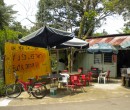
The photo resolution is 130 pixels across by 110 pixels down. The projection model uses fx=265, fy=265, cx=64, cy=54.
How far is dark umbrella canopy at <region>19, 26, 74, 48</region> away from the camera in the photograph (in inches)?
452

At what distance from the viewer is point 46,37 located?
12.6 metres

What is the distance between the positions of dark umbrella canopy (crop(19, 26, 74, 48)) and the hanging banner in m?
0.61

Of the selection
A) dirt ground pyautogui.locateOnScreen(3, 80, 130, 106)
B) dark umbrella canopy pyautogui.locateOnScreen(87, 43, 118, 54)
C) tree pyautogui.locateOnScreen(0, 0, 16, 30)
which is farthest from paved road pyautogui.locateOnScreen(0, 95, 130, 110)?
tree pyautogui.locateOnScreen(0, 0, 16, 30)

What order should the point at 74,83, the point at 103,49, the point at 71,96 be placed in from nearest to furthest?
the point at 71,96 < the point at 74,83 < the point at 103,49

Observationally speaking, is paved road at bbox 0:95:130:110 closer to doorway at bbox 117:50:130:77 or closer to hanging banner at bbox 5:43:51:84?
hanging banner at bbox 5:43:51:84

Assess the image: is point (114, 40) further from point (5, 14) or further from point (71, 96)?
point (71, 96)

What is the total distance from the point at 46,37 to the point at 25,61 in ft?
5.88

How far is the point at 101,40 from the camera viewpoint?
20.8 m

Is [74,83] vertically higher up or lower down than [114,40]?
lower down

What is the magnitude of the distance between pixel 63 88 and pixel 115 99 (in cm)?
337

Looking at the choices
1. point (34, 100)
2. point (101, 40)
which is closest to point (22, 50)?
point (34, 100)

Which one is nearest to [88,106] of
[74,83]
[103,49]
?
[74,83]

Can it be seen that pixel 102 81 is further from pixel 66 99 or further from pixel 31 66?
pixel 66 99

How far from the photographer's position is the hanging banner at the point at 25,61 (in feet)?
39.4
